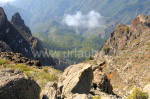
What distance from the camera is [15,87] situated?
1139 centimetres

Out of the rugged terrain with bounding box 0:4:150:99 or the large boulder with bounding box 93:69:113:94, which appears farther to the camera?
the large boulder with bounding box 93:69:113:94

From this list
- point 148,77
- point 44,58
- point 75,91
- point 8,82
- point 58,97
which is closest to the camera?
point 8,82

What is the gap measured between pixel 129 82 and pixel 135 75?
2674mm

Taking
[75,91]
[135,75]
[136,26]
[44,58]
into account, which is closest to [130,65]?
[135,75]

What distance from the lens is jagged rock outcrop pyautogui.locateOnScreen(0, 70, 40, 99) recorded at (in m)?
10.9

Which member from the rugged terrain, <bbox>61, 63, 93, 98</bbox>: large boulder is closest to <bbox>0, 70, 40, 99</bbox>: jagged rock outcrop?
the rugged terrain

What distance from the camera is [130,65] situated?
54969 mm

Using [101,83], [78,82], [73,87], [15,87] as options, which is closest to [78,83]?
[78,82]

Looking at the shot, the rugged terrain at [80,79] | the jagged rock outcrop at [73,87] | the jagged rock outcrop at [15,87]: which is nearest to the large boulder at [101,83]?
the rugged terrain at [80,79]

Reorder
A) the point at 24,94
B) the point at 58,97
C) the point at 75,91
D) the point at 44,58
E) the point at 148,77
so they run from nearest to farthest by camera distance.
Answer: the point at 24,94
the point at 58,97
the point at 75,91
the point at 148,77
the point at 44,58

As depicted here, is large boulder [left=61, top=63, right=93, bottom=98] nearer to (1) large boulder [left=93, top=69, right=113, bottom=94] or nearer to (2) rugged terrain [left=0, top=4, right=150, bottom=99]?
(2) rugged terrain [left=0, top=4, right=150, bottom=99]

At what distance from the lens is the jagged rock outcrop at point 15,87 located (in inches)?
427

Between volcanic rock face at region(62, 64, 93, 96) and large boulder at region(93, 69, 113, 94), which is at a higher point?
volcanic rock face at region(62, 64, 93, 96)

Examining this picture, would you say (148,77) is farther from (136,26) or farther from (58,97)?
(136,26)
